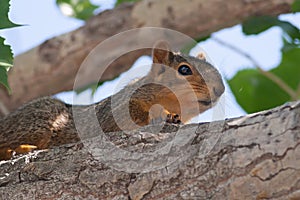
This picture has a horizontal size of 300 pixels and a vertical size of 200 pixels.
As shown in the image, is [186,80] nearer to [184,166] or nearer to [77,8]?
[184,166]

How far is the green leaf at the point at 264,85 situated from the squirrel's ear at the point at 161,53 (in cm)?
78

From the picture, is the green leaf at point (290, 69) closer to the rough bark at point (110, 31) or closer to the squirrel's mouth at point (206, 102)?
the rough bark at point (110, 31)

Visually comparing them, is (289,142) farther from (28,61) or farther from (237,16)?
(28,61)

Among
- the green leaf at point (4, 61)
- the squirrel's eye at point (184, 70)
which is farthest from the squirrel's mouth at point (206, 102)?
the green leaf at point (4, 61)

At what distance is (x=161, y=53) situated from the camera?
405 centimetres

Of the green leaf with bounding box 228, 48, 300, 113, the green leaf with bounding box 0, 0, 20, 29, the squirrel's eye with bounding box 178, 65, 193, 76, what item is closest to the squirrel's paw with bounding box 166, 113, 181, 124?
the squirrel's eye with bounding box 178, 65, 193, 76

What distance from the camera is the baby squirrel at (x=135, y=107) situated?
12.1 feet

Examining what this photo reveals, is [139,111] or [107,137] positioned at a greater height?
[139,111]

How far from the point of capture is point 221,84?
381 cm

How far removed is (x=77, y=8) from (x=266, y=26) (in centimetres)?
207

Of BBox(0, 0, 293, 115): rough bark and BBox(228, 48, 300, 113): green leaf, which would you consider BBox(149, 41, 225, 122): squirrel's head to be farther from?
BBox(0, 0, 293, 115): rough bark

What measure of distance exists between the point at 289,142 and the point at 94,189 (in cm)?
78

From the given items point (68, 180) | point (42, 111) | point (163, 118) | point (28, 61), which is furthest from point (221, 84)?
point (28, 61)

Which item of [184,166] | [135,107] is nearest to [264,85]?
[135,107]
